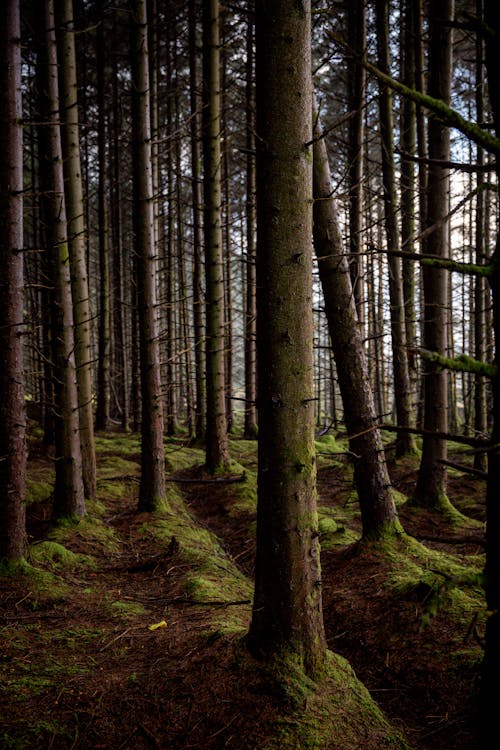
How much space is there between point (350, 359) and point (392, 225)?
20.3 feet

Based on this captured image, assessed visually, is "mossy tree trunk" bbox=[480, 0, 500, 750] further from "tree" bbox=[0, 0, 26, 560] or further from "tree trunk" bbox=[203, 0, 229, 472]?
"tree trunk" bbox=[203, 0, 229, 472]

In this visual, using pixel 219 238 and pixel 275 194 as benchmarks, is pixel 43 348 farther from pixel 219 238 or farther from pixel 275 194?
pixel 275 194

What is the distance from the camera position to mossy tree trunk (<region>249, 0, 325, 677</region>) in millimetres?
3283

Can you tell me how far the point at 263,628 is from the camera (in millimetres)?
3379

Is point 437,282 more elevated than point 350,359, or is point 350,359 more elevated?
point 437,282

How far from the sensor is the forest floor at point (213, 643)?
3.00m

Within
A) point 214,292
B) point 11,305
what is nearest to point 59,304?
point 11,305

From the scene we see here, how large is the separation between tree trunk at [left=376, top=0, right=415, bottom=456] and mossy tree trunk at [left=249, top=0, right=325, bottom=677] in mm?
6392

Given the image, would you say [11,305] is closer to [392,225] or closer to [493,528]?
[493,528]

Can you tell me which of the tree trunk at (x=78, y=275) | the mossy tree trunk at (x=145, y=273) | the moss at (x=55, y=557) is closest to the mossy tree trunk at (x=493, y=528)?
the moss at (x=55, y=557)

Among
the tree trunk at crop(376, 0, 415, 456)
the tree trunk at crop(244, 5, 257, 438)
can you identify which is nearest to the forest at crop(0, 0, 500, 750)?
the tree trunk at crop(376, 0, 415, 456)

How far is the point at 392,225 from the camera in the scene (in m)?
10.7

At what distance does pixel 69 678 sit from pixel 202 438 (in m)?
11.7

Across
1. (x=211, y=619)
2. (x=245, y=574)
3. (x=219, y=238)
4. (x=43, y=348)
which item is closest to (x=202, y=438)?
(x=43, y=348)
